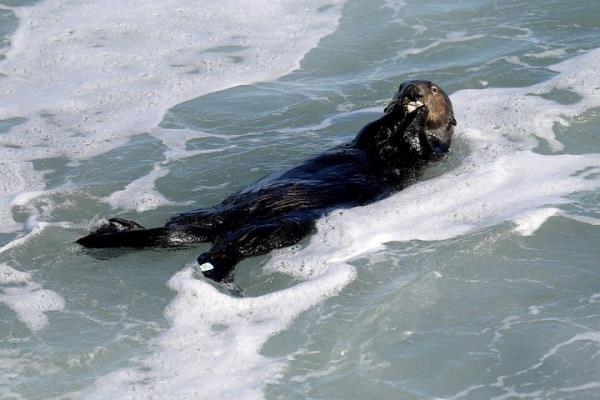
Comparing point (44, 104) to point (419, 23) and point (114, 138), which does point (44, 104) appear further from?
point (419, 23)

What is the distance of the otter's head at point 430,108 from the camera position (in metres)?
7.25

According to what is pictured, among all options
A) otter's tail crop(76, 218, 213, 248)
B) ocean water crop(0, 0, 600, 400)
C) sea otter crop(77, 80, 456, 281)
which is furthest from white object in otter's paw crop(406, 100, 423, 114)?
otter's tail crop(76, 218, 213, 248)

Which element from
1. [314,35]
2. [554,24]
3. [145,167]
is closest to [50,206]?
[145,167]

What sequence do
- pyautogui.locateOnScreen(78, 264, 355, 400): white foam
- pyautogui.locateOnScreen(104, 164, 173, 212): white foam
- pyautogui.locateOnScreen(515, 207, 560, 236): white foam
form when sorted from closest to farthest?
pyautogui.locateOnScreen(78, 264, 355, 400): white foam < pyautogui.locateOnScreen(515, 207, 560, 236): white foam < pyautogui.locateOnScreen(104, 164, 173, 212): white foam

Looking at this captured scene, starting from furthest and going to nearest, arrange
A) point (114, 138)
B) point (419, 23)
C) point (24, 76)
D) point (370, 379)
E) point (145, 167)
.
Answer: point (419, 23) → point (24, 76) → point (114, 138) → point (145, 167) → point (370, 379)

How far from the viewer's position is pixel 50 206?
23.1ft

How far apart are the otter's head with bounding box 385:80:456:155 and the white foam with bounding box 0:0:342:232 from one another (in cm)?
194

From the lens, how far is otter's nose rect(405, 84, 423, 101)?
7305mm

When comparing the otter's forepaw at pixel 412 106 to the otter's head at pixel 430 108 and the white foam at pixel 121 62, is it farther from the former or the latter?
the white foam at pixel 121 62

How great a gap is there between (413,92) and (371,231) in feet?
4.92

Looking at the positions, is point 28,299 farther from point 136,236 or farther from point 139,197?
point 139,197

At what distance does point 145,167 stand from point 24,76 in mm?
3234

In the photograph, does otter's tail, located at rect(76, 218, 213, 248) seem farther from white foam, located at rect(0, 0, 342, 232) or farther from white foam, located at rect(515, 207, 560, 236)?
white foam, located at rect(515, 207, 560, 236)

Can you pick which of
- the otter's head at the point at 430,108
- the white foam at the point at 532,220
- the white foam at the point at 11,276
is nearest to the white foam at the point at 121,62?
the white foam at the point at 11,276
